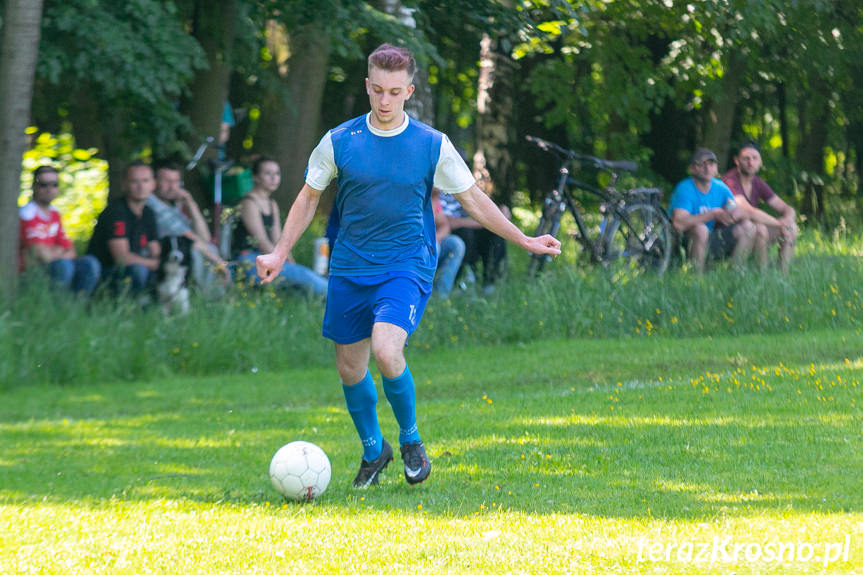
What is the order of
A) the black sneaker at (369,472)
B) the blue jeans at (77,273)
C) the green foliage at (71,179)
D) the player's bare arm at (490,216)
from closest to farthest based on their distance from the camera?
the player's bare arm at (490,216) → the black sneaker at (369,472) → the blue jeans at (77,273) → the green foliage at (71,179)

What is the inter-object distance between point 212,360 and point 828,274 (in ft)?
21.4

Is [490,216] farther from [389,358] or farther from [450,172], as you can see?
[389,358]

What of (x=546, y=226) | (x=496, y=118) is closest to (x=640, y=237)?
(x=546, y=226)

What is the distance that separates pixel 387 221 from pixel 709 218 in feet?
27.8

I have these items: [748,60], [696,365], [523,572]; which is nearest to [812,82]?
[748,60]

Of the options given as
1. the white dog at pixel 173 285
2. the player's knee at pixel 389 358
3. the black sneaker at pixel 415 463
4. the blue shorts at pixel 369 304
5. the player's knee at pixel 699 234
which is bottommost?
the black sneaker at pixel 415 463

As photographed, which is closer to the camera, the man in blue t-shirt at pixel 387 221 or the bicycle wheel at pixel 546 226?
the man in blue t-shirt at pixel 387 221

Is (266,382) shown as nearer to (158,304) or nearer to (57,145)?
(158,304)

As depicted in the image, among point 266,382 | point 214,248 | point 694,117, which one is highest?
point 694,117

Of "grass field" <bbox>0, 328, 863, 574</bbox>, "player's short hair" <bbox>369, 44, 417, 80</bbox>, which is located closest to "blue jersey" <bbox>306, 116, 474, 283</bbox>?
"player's short hair" <bbox>369, 44, 417, 80</bbox>

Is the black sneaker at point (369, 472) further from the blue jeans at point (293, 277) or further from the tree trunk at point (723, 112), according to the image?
the tree trunk at point (723, 112)

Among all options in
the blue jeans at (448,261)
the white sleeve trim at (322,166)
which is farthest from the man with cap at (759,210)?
the white sleeve trim at (322,166)

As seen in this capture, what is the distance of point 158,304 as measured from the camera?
12.3 m

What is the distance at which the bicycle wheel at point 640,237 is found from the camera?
14688 millimetres
